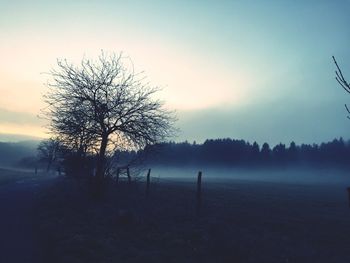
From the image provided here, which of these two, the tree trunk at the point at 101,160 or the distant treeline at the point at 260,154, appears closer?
the tree trunk at the point at 101,160

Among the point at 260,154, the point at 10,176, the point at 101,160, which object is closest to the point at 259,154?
the point at 260,154

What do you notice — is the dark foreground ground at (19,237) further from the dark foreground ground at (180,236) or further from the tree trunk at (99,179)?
the tree trunk at (99,179)

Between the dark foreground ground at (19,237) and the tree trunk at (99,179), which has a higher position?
the tree trunk at (99,179)

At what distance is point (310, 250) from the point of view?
41.9ft

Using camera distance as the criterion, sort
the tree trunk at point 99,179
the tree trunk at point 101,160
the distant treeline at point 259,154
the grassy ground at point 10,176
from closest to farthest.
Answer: the tree trunk at point 99,179
the tree trunk at point 101,160
the grassy ground at point 10,176
the distant treeline at point 259,154

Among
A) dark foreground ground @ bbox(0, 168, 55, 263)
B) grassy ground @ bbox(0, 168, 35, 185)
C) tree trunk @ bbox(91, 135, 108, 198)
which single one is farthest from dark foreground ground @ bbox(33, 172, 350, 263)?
grassy ground @ bbox(0, 168, 35, 185)

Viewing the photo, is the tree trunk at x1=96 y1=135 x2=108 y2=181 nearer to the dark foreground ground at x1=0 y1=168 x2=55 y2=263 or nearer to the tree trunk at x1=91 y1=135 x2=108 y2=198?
the tree trunk at x1=91 y1=135 x2=108 y2=198

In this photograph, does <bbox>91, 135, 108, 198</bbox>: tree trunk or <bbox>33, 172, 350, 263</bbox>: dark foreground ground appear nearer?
<bbox>33, 172, 350, 263</bbox>: dark foreground ground

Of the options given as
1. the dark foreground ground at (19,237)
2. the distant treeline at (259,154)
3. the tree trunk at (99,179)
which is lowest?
the dark foreground ground at (19,237)

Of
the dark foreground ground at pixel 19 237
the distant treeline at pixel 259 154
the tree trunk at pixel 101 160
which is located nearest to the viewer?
the dark foreground ground at pixel 19 237

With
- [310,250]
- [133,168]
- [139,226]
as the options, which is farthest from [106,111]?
[310,250]

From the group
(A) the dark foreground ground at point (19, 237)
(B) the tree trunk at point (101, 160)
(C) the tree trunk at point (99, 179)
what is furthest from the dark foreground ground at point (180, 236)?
(B) the tree trunk at point (101, 160)

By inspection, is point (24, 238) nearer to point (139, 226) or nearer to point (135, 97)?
point (139, 226)

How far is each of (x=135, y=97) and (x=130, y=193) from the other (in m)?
7.19
